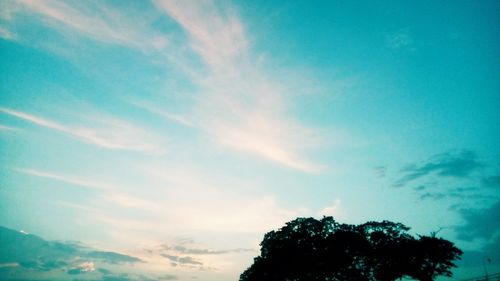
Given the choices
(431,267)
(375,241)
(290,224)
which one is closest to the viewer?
(431,267)

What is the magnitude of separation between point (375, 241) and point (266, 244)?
17.4m

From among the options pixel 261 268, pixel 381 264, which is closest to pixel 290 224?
pixel 261 268

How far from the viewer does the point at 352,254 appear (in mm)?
40219

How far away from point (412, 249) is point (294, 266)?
57.1 feet

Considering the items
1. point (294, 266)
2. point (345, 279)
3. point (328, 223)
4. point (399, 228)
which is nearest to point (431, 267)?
point (399, 228)

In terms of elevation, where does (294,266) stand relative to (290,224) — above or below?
below

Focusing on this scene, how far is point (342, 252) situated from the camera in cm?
3991

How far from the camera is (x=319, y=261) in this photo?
40219 mm

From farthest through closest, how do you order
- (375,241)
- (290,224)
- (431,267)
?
(290,224) < (375,241) < (431,267)

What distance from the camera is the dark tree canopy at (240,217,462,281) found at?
38.6 m

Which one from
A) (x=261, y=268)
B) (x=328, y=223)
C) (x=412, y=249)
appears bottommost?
(x=261, y=268)

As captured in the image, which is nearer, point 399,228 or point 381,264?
point 381,264

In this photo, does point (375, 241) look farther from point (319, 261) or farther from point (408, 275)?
point (319, 261)

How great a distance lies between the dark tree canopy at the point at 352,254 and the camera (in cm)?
3856
